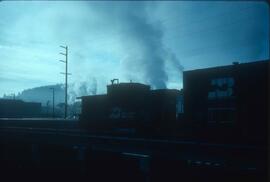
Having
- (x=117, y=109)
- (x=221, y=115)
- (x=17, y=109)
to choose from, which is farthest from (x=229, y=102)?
(x=17, y=109)

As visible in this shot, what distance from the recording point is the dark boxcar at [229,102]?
26.1m

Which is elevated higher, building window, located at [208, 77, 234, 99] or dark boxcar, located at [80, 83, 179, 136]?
building window, located at [208, 77, 234, 99]

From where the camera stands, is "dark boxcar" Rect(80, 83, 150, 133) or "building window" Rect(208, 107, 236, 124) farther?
"dark boxcar" Rect(80, 83, 150, 133)

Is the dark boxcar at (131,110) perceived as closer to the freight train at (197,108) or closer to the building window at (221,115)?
the freight train at (197,108)

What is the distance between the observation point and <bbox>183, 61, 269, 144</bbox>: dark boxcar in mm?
26125

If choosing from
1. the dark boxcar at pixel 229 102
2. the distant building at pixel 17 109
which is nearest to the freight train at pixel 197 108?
the dark boxcar at pixel 229 102

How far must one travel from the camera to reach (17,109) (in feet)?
240

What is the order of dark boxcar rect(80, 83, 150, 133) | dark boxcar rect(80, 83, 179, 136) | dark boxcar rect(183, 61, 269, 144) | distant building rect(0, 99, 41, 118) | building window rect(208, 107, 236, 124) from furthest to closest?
distant building rect(0, 99, 41, 118) < dark boxcar rect(80, 83, 150, 133) < dark boxcar rect(80, 83, 179, 136) < building window rect(208, 107, 236, 124) < dark boxcar rect(183, 61, 269, 144)

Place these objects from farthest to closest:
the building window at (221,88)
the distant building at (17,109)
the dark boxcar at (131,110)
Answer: the distant building at (17,109) → the dark boxcar at (131,110) → the building window at (221,88)

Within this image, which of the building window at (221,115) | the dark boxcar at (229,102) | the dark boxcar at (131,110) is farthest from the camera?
the dark boxcar at (131,110)

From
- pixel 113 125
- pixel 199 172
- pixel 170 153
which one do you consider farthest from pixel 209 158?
pixel 113 125

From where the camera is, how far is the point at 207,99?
2953 centimetres

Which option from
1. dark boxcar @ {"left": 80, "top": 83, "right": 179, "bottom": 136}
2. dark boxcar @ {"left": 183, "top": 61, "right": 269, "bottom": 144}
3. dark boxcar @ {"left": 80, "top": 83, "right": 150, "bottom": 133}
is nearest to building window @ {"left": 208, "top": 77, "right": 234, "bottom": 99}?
dark boxcar @ {"left": 183, "top": 61, "right": 269, "bottom": 144}

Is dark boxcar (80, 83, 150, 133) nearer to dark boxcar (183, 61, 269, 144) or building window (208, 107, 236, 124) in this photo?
dark boxcar (183, 61, 269, 144)
